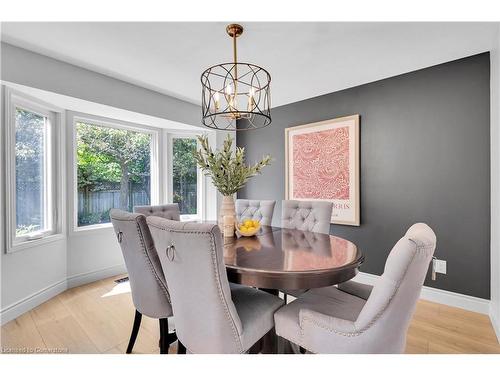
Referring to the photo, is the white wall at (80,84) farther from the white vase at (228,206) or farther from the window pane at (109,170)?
the white vase at (228,206)

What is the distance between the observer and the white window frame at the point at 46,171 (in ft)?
7.15

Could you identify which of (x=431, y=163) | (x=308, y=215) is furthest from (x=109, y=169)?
(x=431, y=163)

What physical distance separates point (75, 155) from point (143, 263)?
7.17 feet

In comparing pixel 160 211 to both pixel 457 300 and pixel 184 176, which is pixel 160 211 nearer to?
pixel 184 176

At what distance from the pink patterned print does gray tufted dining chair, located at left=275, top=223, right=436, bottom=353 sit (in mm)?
1972

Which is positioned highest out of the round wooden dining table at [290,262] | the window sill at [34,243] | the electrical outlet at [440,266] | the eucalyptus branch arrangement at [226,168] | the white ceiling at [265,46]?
the white ceiling at [265,46]

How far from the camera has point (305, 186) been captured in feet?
11.1

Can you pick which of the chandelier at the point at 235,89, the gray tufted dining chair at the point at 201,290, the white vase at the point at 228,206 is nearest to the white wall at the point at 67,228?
the chandelier at the point at 235,89

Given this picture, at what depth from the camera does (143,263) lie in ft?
4.91

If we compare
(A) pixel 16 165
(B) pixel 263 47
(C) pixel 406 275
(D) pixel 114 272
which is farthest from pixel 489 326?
(A) pixel 16 165

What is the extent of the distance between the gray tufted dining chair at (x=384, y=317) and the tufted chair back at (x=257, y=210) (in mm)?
1326

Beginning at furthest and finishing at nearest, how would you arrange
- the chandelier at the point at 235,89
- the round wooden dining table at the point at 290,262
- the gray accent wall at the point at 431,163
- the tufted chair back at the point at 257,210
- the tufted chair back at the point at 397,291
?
the tufted chair back at the point at 257,210 → the gray accent wall at the point at 431,163 → the chandelier at the point at 235,89 → the round wooden dining table at the point at 290,262 → the tufted chair back at the point at 397,291

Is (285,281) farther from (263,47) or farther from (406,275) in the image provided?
(263,47)
